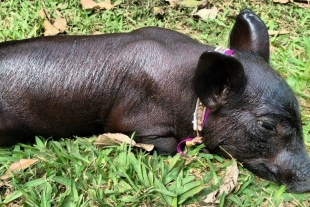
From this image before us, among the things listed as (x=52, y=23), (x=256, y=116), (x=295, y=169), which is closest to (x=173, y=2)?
(x=52, y=23)

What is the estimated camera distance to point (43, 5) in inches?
205

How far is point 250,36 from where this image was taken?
3.62 m

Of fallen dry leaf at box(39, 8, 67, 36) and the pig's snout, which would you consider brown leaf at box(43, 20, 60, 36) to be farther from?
the pig's snout

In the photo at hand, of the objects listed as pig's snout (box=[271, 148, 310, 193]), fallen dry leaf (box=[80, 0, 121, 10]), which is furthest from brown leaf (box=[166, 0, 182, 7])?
pig's snout (box=[271, 148, 310, 193])

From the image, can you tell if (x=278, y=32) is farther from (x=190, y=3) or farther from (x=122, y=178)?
(x=122, y=178)

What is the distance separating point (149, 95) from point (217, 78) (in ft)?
1.71

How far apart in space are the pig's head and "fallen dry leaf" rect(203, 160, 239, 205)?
0.11 m

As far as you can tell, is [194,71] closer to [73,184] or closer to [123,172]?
[123,172]

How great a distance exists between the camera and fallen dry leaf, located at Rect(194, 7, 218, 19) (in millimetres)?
5191

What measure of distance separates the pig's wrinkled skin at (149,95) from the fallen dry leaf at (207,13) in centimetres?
151

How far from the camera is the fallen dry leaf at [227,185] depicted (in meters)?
3.12

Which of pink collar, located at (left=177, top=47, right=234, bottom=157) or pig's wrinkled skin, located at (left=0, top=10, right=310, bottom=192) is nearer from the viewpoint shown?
pig's wrinkled skin, located at (left=0, top=10, right=310, bottom=192)

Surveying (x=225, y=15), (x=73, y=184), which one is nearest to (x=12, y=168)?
(x=73, y=184)

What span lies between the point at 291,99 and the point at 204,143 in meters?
0.69
